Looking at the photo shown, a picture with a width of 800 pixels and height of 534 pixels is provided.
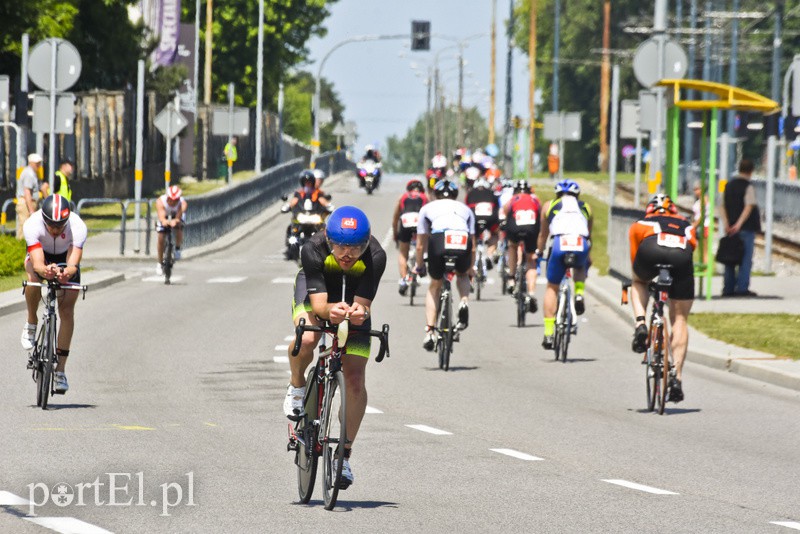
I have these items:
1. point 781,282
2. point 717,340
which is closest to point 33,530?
point 717,340

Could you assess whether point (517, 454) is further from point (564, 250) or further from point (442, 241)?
point (564, 250)

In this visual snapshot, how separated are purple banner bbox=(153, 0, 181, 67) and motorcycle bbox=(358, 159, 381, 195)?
1211 centimetres

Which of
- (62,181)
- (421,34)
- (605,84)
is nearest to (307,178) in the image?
(62,181)

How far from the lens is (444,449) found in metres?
11.5

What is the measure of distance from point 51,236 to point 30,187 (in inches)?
639

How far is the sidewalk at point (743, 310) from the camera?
16.7m

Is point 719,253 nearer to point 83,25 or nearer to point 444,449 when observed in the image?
point 444,449

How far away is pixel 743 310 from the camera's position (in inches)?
923

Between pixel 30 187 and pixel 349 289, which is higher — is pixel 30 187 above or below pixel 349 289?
below

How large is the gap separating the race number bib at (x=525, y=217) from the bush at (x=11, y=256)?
8178 millimetres

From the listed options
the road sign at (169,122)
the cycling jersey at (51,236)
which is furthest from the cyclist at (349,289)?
the road sign at (169,122)

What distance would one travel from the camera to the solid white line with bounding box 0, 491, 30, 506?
29.0 ft

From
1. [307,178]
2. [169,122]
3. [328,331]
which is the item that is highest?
[169,122]

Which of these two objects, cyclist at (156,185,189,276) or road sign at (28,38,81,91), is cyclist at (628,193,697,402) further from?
cyclist at (156,185,189,276)
